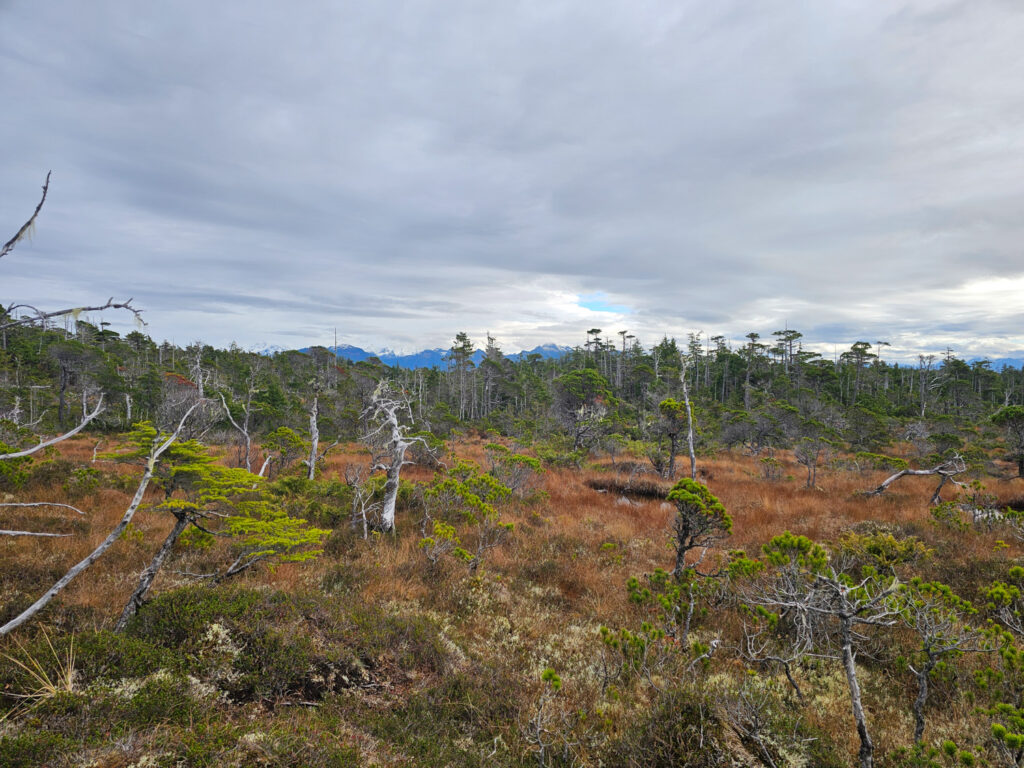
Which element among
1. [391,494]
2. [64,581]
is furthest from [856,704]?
[391,494]

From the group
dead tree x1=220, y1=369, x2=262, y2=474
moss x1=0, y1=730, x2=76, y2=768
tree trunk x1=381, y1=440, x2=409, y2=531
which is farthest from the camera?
dead tree x1=220, y1=369, x2=262, y2=474

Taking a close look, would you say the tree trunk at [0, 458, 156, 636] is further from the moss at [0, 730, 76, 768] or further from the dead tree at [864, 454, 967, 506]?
the dead tree at [864, 454, 967, 506]

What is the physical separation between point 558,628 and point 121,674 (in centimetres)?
535

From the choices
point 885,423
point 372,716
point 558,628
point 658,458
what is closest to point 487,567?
point 558,628

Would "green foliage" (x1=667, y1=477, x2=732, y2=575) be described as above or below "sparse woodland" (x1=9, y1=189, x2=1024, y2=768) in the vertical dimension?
above

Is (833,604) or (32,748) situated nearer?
(32,748)

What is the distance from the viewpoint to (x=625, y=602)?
732cm

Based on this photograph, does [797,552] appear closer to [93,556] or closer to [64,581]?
[93,556]

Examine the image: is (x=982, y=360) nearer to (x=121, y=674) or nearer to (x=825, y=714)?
(x=825, y=714)

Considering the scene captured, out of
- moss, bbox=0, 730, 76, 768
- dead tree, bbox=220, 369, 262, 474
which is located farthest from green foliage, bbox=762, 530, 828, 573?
dead tree, bbox=220, 369, 262, 474

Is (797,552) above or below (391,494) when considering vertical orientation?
above

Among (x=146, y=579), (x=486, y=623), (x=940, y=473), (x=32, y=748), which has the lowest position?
(x=486, y=623)

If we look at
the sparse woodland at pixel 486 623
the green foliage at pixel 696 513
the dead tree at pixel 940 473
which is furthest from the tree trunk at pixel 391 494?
the dead tree at pixel 940 473

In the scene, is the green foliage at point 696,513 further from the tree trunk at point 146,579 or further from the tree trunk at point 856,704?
the tree trunk at point 146,579
